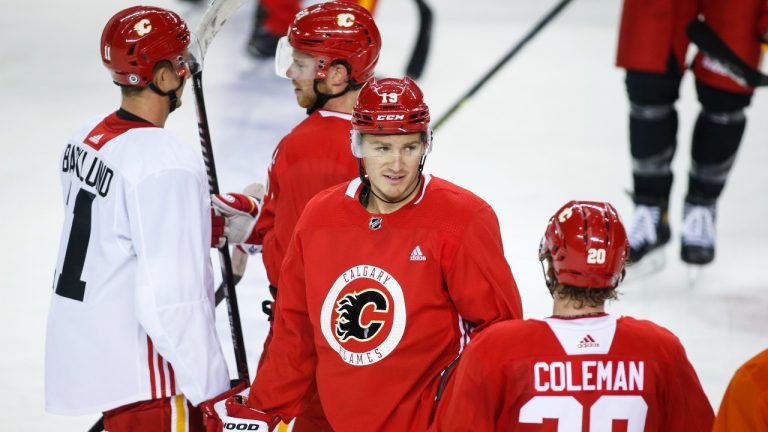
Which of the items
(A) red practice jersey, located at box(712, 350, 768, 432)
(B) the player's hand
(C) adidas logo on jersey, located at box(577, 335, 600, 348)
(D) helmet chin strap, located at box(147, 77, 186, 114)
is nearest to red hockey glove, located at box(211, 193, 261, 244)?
(B) the player's hand

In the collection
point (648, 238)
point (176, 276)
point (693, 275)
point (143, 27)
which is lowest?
point (693, 275)

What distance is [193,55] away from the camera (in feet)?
8.95

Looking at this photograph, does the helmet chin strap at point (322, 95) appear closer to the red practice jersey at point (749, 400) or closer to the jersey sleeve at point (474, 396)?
the jersey sleeve at point (474, 396)

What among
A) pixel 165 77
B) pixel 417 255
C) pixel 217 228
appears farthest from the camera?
pixel 217 228

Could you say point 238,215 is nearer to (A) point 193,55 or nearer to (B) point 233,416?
(A) point 193,55

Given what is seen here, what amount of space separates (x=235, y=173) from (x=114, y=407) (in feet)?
9.56

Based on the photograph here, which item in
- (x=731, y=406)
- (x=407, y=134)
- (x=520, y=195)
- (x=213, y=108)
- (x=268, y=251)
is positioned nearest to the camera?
(x=731, y=406)

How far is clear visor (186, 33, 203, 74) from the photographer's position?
8.87 feet

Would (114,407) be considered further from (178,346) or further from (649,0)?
(649,0)

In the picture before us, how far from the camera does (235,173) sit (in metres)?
5.45

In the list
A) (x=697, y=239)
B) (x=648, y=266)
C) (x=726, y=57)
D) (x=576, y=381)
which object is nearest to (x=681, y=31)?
(x=726, y=57)

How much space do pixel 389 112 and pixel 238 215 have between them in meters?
0.77

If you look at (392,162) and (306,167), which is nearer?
(392,162)

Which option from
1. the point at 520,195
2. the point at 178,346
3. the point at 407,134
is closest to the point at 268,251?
the point at 178,346
